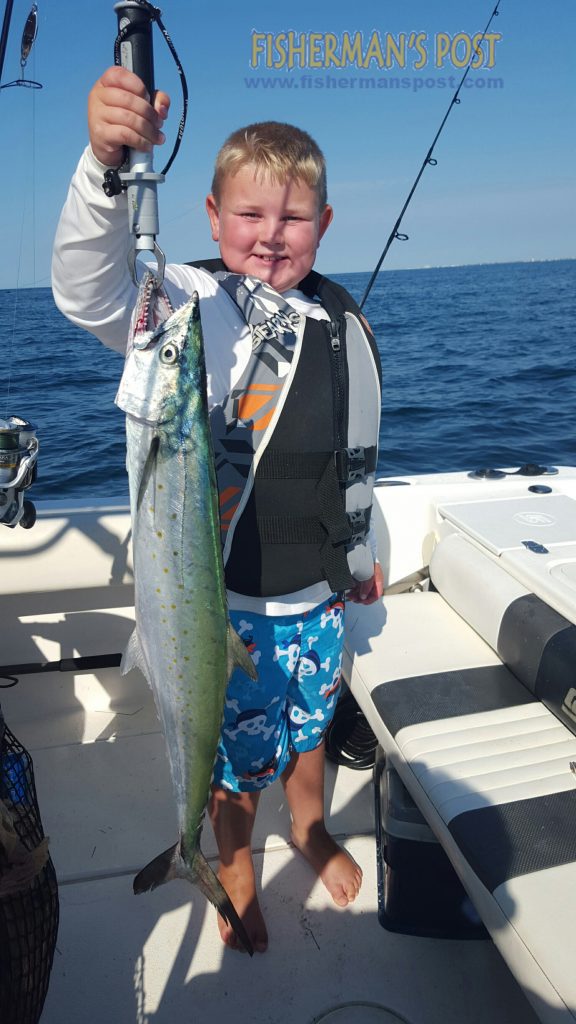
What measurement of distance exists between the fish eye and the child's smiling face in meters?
0.79

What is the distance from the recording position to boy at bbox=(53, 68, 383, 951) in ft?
6.66

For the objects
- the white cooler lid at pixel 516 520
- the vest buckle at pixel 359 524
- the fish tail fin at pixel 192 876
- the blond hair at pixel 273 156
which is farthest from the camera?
the white cooler lid at pixel 516 520

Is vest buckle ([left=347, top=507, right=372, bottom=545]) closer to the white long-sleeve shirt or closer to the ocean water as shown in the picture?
the white long-sleeve shirt

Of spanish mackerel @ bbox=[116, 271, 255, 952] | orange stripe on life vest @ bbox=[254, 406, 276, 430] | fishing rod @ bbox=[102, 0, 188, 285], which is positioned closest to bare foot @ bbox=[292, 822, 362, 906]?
spanish mackerel @ bbox=[116, 271, 255, 952]

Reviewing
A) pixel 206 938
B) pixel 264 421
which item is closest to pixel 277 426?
pixel 264 421

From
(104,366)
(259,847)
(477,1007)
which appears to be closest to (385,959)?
(477,1007)

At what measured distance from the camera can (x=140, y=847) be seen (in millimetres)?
2947

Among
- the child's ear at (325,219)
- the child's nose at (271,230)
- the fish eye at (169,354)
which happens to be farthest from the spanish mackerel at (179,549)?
the child's ear at (325,219)

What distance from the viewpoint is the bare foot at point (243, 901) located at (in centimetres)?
250

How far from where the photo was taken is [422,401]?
13.7 m

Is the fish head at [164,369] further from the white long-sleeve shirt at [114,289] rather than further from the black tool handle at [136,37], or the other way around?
the black tool handle at [136,37]

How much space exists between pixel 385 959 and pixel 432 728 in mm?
800

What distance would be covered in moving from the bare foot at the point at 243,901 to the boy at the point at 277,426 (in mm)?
12

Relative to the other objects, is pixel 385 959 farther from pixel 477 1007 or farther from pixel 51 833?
pixel 51 833
